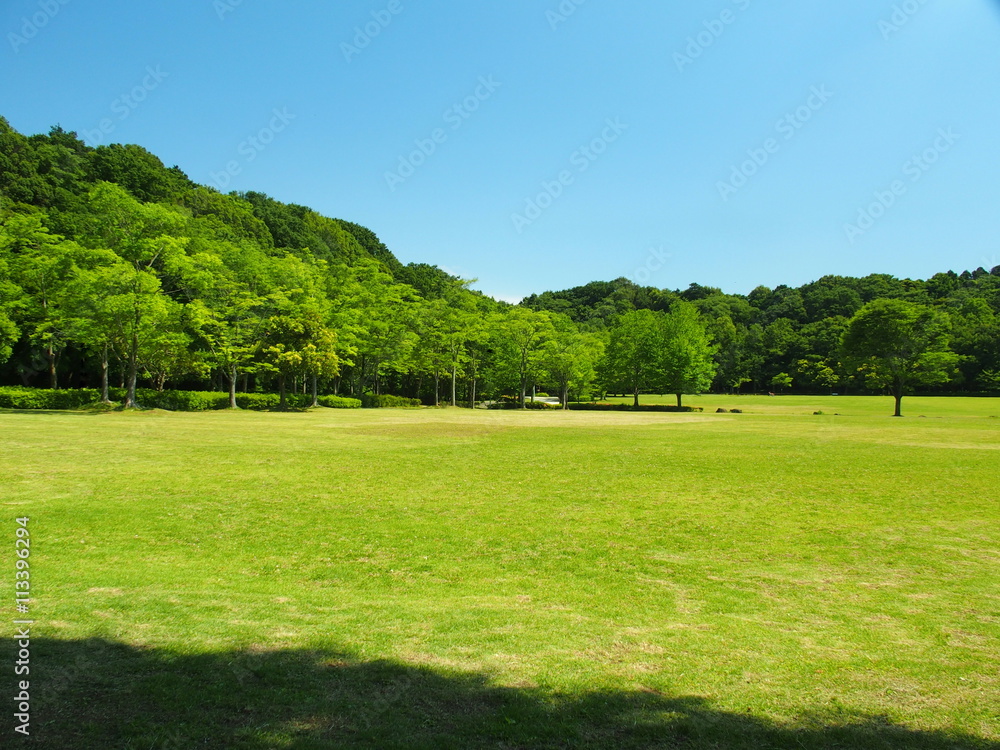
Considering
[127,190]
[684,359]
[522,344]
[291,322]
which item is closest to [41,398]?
[291,322]

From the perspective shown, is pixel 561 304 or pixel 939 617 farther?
pixel 561 304

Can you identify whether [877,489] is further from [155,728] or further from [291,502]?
[155,728]

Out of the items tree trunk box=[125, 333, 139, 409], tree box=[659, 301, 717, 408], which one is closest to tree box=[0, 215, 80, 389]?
tree trunk box=[125, 333, 139, 409]

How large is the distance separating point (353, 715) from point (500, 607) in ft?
9.16

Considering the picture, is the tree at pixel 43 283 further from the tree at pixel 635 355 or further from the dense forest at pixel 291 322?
the tree at pixel 635 355

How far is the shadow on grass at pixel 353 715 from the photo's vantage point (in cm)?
362

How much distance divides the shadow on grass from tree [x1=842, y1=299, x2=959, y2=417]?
55.8 meters

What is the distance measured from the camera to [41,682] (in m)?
4.14

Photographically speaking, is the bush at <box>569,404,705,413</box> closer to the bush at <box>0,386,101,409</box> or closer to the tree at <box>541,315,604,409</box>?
the tree at <box>541,315,604,409</box>

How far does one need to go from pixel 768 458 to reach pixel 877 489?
5540 mm

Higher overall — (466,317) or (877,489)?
(466,317)

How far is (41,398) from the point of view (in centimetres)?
3491

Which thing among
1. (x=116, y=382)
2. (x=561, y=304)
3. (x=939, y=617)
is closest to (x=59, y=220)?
(x=116, y=382)

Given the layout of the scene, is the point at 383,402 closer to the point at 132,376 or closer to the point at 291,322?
the point at 291,322
